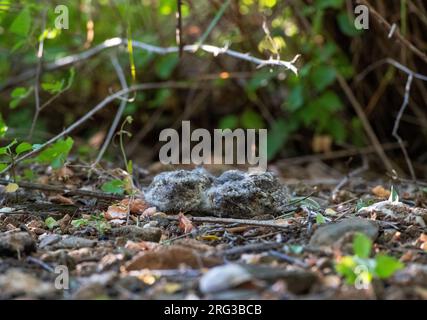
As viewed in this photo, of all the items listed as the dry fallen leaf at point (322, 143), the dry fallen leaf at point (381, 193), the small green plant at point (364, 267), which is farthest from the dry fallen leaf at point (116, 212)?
the dry fallen leaf at point (322, 143)

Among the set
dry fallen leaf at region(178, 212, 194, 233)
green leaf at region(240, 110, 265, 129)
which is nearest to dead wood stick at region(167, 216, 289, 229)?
dry fallen leaf at region(178, 212, 194, 233)

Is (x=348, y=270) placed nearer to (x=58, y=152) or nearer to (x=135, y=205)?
(x=135, y=205)

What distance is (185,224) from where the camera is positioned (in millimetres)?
2109

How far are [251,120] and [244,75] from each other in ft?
1.54

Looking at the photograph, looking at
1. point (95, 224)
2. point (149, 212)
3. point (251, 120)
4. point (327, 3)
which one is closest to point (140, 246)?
point (95, 224)

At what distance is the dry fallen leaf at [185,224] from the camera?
2092 millimetres

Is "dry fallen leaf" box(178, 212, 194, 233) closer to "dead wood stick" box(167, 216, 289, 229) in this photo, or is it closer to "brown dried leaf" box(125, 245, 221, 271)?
Result: "dead wood stick" box(167, 216, 289, 229)

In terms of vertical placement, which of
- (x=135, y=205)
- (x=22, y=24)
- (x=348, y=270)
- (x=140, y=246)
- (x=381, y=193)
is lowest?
(x=348, y=270)

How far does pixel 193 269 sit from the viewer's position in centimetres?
165

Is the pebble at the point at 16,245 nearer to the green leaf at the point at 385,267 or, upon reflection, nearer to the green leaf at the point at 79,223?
the green leaf at the point at 79,223

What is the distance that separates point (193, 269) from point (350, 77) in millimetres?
2803

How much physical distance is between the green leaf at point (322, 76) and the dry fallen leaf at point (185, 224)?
200 centimetres

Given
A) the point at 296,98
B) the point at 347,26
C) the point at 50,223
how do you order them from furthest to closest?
the point at 296,98 → the point at 347,26 → the point at 50,223
